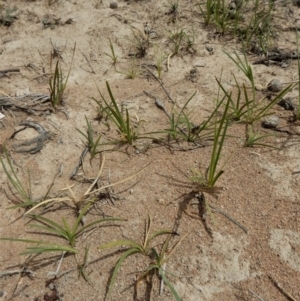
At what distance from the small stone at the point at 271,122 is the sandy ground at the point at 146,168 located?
0.25 ft

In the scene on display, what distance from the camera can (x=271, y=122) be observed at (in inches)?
74.4

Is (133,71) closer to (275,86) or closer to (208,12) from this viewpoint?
(208,12)

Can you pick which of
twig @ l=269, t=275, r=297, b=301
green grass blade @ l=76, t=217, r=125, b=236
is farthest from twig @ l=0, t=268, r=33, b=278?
twig @ l=269, t=275, r=297, b=301

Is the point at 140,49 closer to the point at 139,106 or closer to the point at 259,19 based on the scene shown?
the point at 139,106

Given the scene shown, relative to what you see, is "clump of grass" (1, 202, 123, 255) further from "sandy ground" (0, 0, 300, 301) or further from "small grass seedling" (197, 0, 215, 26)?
"small grass seedling" (197, 0, 215, 26)

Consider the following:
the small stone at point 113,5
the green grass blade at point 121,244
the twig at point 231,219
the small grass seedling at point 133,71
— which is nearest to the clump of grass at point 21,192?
the green grass blade at point 121,244

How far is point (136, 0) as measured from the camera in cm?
291

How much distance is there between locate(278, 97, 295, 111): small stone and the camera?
6.58 feet

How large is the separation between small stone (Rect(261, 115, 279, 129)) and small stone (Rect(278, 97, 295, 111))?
15cm

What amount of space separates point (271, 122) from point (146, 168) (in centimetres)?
76

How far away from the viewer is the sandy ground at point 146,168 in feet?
4.43

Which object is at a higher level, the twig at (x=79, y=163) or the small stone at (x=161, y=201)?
the twig at (x=79, y=163)

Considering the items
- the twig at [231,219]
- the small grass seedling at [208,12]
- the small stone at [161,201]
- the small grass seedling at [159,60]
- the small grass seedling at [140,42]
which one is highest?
the small grass seedling at [208,12]

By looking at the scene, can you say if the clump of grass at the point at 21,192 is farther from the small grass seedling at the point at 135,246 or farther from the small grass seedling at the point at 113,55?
the small grass seedling at the point at 113,55
